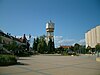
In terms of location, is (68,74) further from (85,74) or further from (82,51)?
(82,51)

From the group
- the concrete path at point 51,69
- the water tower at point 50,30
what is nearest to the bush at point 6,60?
the concrete path at point 51,69

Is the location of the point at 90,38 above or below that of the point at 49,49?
above

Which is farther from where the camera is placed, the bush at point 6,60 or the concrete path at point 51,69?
the bush at point 6,60

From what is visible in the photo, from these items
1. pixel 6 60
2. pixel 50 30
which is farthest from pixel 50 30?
pixel 6 60

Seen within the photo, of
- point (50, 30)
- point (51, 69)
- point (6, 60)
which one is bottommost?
point (51, 69)

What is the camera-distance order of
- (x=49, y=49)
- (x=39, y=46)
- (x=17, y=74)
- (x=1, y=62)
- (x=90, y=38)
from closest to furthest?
1. (x=17, y=74)
2. (x=1, y=62)
3. (x=39, y=46)
4. (x=49, y=49)
5. (x=90, y=38)

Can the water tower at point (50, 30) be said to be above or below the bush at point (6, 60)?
above

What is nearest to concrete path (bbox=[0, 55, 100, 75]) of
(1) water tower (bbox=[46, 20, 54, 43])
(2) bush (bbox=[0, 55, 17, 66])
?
(2) bush (bbox=[0, 55, 17, 66])

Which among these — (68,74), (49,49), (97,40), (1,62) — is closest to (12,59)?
(1,62)

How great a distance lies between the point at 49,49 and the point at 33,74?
293 feet

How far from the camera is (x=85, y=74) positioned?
43.1 ft

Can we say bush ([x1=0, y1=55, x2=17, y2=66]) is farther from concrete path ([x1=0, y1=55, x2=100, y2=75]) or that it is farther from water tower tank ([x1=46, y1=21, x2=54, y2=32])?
water tower tank ([x1=46, y1=21, x2=54, y2=32])

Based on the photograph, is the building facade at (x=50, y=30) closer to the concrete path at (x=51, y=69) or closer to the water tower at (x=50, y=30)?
the water tower at (x=50, y=30)

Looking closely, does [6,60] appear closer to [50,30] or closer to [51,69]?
[51,69]
